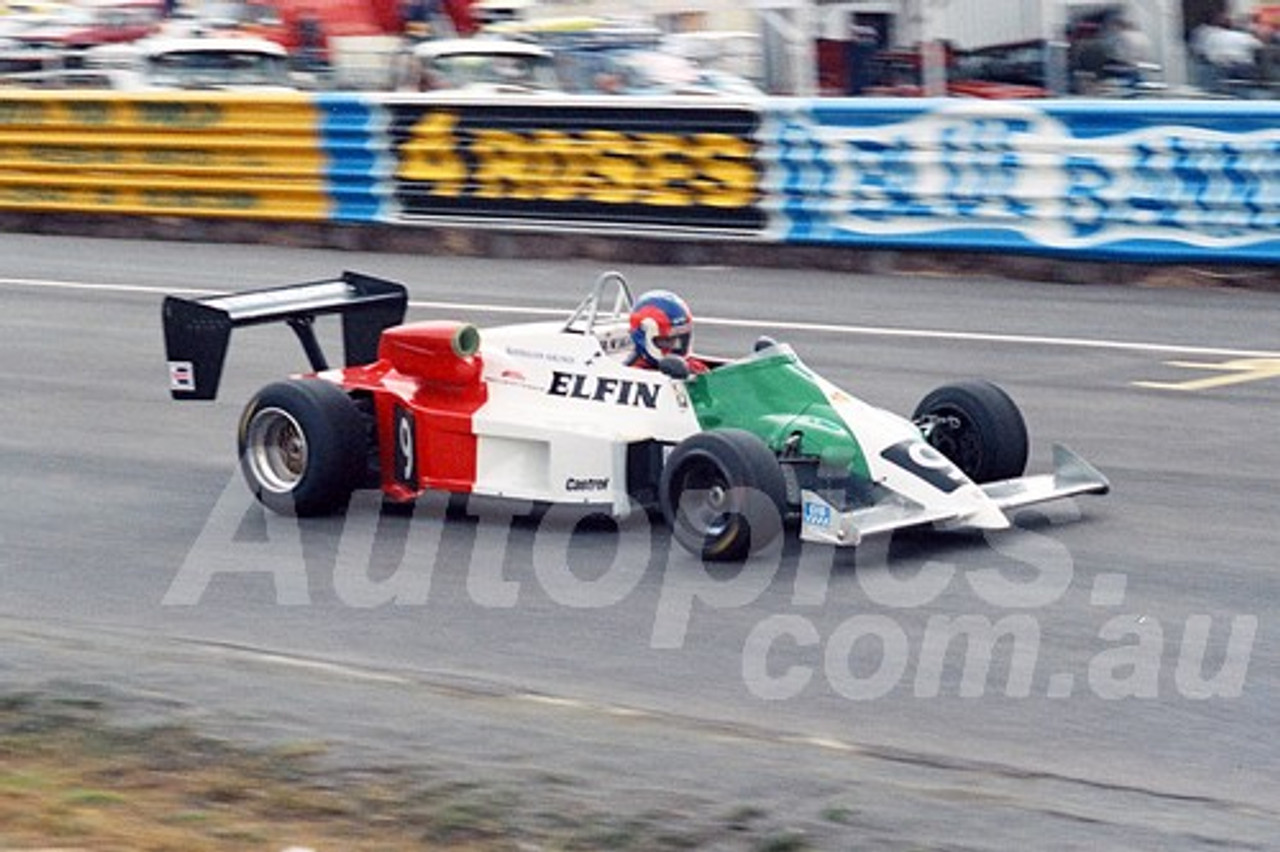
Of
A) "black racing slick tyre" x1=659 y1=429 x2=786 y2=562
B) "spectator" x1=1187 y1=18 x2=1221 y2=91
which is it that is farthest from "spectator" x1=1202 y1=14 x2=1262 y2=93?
"black racing slick tyre" x1=659 y1=429 x2=786 y2=562

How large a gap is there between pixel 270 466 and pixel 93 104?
11.9m

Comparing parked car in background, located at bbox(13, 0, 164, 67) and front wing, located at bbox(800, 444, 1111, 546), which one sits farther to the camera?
parked car in background, located at bbox(13, 0, 164, 67)

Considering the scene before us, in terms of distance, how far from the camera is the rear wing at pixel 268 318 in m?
9.74

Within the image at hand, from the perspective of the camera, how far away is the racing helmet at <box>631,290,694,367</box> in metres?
Result: 8.90

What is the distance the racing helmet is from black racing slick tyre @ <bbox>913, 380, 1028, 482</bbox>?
96 cm

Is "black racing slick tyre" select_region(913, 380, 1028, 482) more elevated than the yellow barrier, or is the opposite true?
the yellow barrier

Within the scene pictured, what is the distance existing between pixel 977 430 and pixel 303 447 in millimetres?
2541

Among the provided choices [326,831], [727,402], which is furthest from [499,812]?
[727,402]

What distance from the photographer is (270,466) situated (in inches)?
377

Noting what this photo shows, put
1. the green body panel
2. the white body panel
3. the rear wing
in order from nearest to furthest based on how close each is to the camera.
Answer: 1. the green body panel
2. the white body panel
3. the rear wing

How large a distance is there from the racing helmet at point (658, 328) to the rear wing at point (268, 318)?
64.1 inches

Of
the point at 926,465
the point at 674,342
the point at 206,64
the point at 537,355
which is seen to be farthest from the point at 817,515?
the point at 206,64

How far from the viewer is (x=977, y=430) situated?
905 cm

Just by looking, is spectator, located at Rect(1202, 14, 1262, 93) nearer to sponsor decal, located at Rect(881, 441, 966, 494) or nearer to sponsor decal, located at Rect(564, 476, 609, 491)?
sponsor decal, located at Rect(881, 441, 966, 494)
